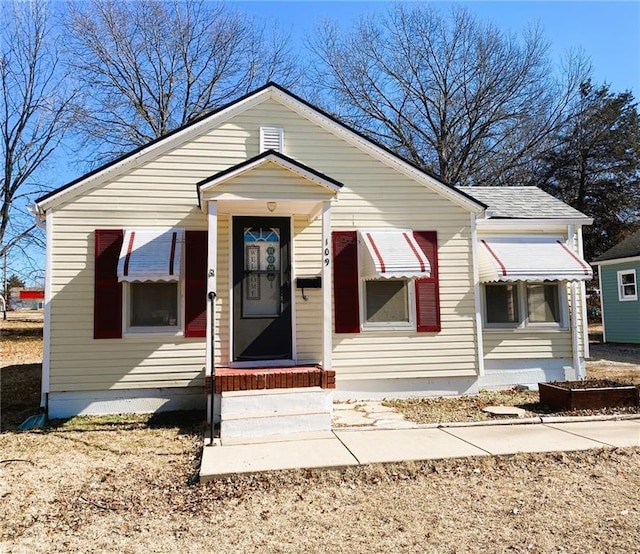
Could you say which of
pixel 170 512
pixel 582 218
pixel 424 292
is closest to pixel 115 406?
pixel 170 512

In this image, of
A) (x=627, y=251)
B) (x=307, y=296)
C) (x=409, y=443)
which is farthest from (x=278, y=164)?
(x=627, y=251)

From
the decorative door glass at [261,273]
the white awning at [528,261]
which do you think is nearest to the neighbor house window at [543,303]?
the white awning at [528,261]

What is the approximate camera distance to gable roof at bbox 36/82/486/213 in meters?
6.98

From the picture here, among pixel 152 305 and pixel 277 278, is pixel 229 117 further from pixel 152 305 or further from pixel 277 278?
pixel 152 305

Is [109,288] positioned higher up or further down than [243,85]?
further down

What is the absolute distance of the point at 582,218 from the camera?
8.75 m

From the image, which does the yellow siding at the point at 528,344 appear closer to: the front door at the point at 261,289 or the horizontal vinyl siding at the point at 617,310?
the front door at the point at 261,289

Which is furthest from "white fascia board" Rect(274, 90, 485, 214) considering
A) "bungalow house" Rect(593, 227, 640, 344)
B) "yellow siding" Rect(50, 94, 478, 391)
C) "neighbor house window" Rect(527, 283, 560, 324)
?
"bungalow house" Rect(593, 227, 640, 344)

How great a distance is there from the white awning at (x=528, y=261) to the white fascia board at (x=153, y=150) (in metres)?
4.56

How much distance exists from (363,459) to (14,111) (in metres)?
20.5

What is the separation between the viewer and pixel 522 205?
9.21 m

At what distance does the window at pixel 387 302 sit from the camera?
769 centimetres

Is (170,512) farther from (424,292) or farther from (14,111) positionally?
(14,111)

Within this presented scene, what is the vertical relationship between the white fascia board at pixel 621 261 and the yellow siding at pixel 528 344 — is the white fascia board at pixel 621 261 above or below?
above
